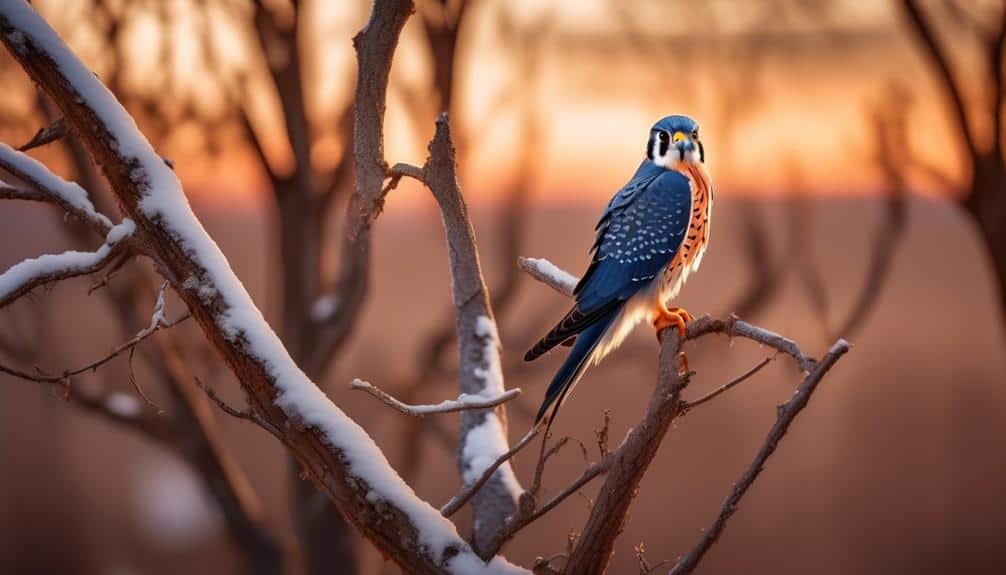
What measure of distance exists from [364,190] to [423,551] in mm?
1199

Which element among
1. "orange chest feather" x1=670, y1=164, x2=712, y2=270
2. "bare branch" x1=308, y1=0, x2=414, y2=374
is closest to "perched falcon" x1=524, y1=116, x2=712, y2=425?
"orange chest feather" x1=670, y1=164, x2=712, y2=270

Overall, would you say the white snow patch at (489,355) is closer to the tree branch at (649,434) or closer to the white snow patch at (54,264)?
the tree branch at (649,434)

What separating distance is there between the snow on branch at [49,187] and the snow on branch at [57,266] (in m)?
0.18

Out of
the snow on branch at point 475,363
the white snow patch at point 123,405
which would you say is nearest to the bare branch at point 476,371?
the snow on branch at point 475,363

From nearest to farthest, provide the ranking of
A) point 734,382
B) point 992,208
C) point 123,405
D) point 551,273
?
point 734,382
point 551,273
point 992,208
point 123,405

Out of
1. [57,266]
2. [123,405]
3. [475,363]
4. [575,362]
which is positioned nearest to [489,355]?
[475,363]

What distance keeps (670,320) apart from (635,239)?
32 cm

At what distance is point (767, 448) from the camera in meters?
3.16

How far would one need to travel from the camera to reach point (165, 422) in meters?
7.54

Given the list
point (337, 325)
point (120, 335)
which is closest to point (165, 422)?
point (120, 335)

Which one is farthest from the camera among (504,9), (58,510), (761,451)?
(58,510)

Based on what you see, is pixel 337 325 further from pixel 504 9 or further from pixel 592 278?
pixel 592 278

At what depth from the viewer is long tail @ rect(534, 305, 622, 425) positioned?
3.24 meters

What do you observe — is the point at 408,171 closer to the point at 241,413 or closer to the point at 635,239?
the point at 635,239
